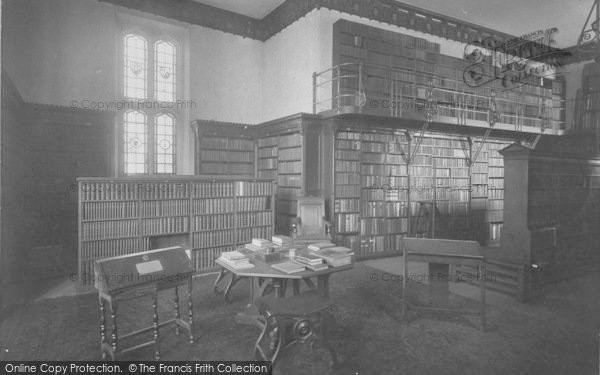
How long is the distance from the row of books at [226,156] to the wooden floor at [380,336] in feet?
11.3

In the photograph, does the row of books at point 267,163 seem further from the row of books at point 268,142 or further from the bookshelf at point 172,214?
the bookshelf at point 172,214

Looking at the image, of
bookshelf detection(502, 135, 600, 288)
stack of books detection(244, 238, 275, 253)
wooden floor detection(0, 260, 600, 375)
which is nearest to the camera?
wooden floor detection(0, 260, 600, 375)

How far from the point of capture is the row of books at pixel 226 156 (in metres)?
7.10

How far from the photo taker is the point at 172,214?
5086mm

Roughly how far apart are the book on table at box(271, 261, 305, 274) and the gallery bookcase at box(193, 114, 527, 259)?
301 centimetres

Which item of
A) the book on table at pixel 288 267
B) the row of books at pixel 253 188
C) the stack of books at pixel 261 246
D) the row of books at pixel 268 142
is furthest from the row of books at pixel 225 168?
the book on table at pixel 288 267

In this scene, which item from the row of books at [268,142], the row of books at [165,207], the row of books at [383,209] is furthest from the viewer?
the row of books at [268,142]

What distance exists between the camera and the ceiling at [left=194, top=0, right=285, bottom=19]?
24.0ft

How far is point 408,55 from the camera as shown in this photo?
24.2ft

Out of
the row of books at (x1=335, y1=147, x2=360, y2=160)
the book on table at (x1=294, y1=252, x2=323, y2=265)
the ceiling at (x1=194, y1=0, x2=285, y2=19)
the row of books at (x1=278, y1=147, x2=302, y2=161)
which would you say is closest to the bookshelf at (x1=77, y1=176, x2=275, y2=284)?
the row of books at (x1=278, y1=147, x2=302, y2=161)

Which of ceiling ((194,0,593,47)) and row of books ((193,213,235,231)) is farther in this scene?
ceiling ((194,0,593,47))

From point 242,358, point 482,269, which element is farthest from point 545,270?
point 242,358

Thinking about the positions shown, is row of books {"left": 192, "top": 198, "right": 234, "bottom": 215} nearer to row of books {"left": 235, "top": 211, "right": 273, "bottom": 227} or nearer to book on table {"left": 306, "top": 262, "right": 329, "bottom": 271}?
row of books {"left": 235, "top": 211, "right": 273, "bottom": 227}

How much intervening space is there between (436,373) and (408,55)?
6403 millimetres
